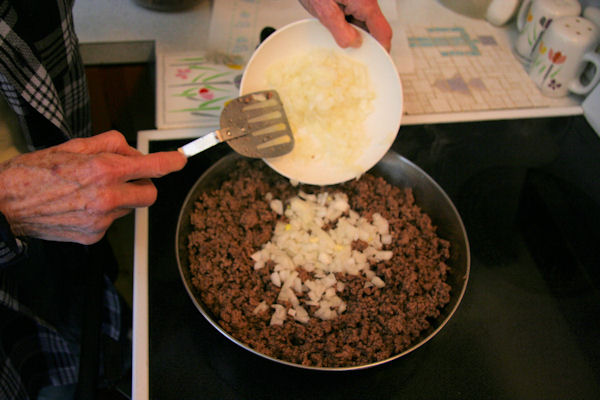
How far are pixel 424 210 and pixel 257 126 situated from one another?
0.42m

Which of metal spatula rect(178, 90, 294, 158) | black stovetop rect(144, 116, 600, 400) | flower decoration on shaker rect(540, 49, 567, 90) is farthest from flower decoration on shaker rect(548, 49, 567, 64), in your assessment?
metal spatula rect(178, 90, 294, 158)

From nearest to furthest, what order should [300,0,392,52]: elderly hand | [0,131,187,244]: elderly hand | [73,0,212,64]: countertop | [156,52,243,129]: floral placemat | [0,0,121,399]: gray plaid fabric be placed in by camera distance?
1. [0,131,187,244]: elderly hand
2. [0,0,121,399]: gray plaid fabric
3. [300,0,392,52]: elderly hand
4. [156,52,243,129]: floral placemat
5. [73,0,212,64]: countertop

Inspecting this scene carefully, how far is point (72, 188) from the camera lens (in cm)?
70

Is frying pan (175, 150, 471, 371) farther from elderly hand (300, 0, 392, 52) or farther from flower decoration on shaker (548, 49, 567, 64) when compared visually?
flower decoration on shaker (548, 49, 567, 64)

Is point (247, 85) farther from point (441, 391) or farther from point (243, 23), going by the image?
point (441, 391)

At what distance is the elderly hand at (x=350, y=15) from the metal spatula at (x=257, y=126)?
173 millimetres

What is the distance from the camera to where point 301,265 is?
944mm

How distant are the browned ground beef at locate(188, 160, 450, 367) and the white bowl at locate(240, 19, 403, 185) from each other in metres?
0.09

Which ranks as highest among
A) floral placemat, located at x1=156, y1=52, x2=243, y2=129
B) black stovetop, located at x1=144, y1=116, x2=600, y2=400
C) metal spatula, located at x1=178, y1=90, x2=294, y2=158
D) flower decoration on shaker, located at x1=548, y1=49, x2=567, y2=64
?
flower decoration on shaker, located at x1=548, y1=49, x2=567, y2=64

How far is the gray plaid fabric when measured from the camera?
79 centimetres

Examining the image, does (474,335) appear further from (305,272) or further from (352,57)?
(352,57)

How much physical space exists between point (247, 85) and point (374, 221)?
15.5 inches

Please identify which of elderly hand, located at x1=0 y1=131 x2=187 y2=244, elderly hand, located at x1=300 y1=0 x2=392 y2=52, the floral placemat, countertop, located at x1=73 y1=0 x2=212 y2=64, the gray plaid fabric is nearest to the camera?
elderly hand, located at x1=0 y1=131 x2=187 y2=244

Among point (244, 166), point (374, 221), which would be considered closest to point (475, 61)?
point (374, 221)
